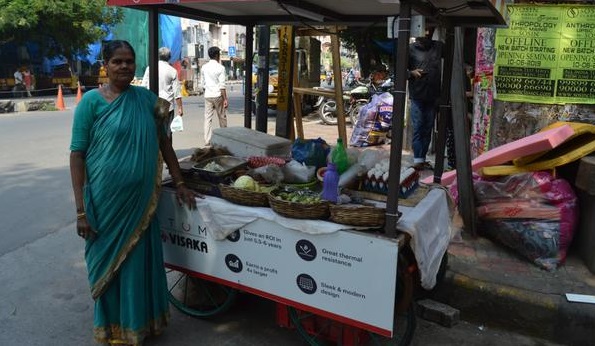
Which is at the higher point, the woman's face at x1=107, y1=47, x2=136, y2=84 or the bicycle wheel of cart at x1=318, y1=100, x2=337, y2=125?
the woman's face at x1=107, y1=47, x2=136, y2=84

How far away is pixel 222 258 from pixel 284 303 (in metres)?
0.46

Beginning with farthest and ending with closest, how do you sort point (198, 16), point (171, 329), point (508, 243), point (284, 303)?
point (508, 243) → point (198, 16) → point (171, 329) → point (284, 303)

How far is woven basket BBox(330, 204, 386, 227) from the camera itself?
96.2 inches

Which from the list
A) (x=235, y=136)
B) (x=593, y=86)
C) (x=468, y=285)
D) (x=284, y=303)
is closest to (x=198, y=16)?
(x=235, y=136)

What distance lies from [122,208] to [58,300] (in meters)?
1.34

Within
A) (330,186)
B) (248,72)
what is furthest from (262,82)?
(330,186)

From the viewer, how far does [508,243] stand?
3.84 meters

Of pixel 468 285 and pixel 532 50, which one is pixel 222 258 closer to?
pixel 468 285

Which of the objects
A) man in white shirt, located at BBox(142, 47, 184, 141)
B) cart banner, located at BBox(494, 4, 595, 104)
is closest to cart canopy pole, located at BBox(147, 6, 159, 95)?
cart banner, located at BBox(494, 4, 595, 104)

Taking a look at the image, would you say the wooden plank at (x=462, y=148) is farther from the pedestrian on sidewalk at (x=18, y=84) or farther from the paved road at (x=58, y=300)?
the pedestrian on sidewalk at (x=18, y=84)

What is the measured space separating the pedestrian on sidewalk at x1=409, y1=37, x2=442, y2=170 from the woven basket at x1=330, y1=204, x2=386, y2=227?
3.48 metres

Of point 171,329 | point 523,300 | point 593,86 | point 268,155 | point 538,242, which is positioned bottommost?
point 171,329

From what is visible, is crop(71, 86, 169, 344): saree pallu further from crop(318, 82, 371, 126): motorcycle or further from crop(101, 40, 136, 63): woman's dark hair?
crop(318, 82, 371, 126): motorcycle

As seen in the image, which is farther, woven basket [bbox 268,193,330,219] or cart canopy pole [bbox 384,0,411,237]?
woven basket [bbox 268,193,330,219]
